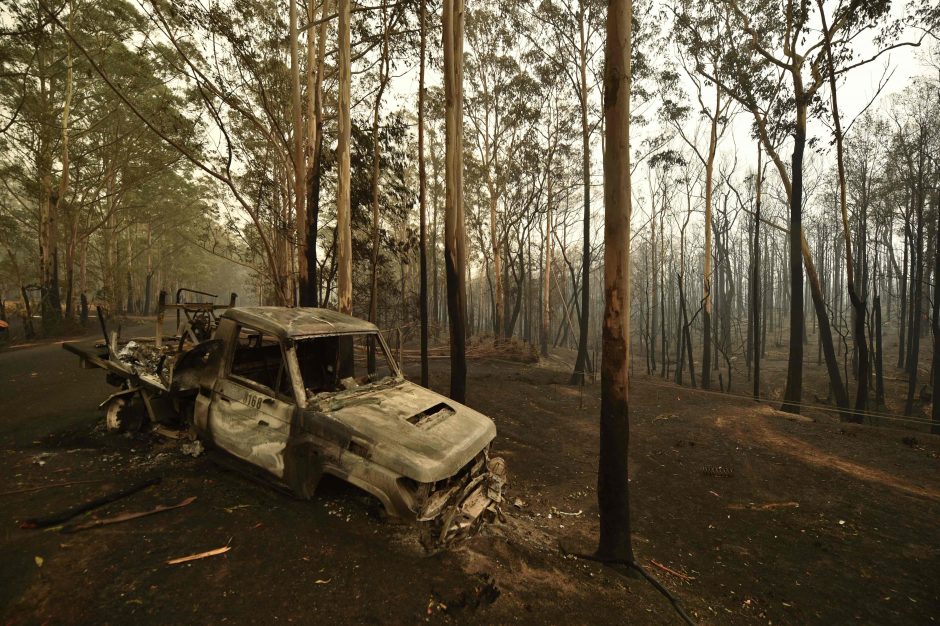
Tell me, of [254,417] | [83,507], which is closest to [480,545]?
[254,417]

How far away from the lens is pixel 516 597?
9.52 feet

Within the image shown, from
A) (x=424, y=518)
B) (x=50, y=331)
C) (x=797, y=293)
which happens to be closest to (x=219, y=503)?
(x=424, y=518)

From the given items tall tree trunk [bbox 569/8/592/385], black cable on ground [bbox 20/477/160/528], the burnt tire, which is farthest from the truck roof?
tall tree trunk [bbox 569/8/592/385]

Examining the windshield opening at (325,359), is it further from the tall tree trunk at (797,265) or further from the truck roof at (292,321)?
the tall tree trunk at (797,265)

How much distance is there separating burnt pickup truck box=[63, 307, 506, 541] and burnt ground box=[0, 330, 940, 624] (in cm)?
42

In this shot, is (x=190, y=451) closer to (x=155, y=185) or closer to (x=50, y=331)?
(x=50, y=331)

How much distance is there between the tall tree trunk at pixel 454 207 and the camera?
7805 mm

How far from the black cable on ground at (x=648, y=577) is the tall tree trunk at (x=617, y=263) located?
0.04 meters

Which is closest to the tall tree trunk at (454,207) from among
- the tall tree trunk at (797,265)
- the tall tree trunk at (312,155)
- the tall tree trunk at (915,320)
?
the tall tree trunk at (312,155)

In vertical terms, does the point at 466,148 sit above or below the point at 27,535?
above

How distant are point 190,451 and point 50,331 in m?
17.6

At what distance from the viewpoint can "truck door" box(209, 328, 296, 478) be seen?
3.49 metres

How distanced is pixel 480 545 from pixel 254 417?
2.39 m

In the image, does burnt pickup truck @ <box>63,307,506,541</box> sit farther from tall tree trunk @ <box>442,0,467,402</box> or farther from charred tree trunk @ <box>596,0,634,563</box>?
tall tree trunk @ <box>442,0,467,402</box>
